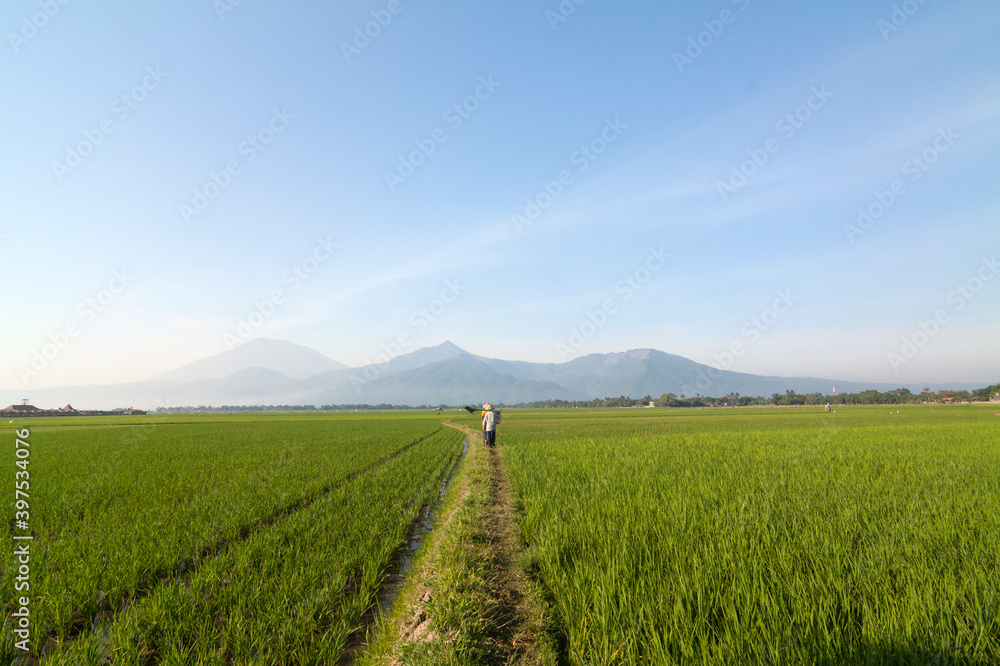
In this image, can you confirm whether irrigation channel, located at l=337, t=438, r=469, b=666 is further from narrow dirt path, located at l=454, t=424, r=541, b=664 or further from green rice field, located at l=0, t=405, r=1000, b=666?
narrow dirt path, located at l=454, t=424, r=541, b=664

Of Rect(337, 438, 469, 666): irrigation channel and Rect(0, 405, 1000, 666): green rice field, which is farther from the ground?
Rect(0, 405, 1000, 666): green rice field

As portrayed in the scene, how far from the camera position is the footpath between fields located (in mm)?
3166

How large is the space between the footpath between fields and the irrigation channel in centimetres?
14

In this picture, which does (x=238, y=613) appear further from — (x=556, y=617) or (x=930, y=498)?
(x=930, y=498)

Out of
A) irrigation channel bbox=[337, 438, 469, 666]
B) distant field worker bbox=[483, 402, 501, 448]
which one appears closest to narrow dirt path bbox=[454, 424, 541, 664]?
irrigation channel bbox=[337, 438, 469, 666]

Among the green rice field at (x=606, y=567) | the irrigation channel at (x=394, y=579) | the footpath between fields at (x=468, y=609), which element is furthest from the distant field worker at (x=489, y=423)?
the footpath between fields at (x=468, y=609)

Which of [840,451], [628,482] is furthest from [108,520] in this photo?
[840,451]

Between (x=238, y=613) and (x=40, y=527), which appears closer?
(x=238, y=613)

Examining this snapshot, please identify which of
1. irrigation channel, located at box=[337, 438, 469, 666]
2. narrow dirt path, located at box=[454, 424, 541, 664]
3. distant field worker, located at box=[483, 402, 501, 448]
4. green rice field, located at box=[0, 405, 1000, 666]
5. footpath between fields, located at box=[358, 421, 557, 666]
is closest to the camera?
green rice field, located at box=[0, 405, 1000, 666]

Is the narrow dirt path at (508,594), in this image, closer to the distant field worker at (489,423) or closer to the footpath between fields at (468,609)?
the footpath between fields at (468,609)

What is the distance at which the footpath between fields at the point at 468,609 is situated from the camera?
3166mm

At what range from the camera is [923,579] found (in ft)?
10.9

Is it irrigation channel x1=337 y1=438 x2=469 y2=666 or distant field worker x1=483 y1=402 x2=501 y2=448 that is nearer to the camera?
irrigation channel x1=337 y1=438 x2=469 y2=666

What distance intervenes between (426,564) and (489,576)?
3.20 ft
